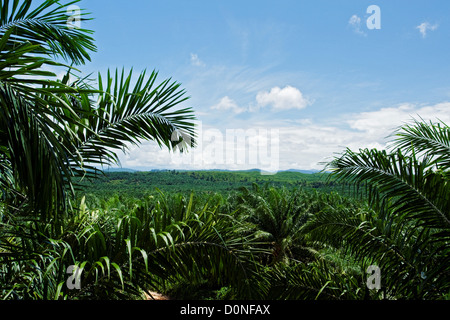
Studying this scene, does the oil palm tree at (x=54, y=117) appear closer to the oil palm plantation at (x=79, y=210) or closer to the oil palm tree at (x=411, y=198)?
the oil palm plantation at (x=79, y=210)

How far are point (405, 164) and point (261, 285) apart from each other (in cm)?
176

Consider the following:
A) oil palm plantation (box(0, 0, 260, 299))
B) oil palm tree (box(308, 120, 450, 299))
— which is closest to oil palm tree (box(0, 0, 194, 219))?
oil palm plantation (box(0, 0, 260, 299))

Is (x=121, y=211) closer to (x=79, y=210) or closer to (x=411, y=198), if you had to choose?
(x=79, y=210)

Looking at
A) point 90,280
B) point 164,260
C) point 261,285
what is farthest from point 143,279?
point 261,285

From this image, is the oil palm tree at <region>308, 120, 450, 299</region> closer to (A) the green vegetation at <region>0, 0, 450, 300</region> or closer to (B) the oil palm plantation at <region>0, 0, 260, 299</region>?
(A) the green vegetation at <region>0, 0, 450, 300</region>

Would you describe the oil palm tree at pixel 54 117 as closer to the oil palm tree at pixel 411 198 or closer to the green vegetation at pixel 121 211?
the green vegetation at pixel 121 211

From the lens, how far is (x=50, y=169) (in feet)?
6.02

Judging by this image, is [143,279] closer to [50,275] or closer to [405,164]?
[50,275]

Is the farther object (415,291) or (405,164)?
(415,291)

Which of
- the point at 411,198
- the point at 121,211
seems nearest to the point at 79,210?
the point at 121,211

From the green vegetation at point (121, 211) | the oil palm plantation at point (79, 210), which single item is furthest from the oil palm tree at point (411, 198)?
the oil palm plantation at point (79, 210)

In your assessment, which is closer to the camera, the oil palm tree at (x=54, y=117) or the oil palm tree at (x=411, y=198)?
the oil palm tree at (x=54, y=117)

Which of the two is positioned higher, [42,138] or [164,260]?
[42,138]

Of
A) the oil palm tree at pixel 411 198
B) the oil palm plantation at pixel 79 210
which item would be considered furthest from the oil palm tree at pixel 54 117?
the oil palm tree at pixel 411 198
